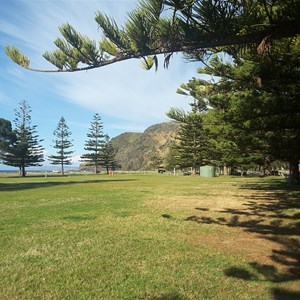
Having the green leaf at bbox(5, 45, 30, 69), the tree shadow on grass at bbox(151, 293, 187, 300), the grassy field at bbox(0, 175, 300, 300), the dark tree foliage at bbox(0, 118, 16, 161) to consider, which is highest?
the dark tree foliage at bbox(0, 118, 16, 161)

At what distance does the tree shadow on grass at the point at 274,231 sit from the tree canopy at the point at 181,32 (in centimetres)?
264

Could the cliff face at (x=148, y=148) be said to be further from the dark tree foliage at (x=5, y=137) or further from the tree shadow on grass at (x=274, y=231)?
the tree shadow on grass at (x=274, y=231)

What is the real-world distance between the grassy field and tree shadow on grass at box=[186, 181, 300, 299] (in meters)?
0.01

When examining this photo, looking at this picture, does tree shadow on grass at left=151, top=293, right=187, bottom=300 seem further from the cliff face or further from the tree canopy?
the cliff face

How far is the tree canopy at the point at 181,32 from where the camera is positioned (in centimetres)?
393

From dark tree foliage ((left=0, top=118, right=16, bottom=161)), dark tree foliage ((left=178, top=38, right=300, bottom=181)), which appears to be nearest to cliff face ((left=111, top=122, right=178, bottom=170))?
dark tree foliage ((left=0, top=118, right=16, bottom=161))

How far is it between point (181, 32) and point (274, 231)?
4.22 meters

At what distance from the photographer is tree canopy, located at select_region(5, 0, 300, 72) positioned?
12.9ft

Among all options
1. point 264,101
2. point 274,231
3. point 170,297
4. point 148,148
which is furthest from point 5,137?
point 148,148

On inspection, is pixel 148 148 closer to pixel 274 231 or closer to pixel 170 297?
pixel 274 231

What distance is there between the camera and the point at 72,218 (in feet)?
25.6

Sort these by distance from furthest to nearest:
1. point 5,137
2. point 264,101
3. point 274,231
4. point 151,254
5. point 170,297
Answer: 1. point 5,137
2. point 264,101
3. point 274,231
4. point 151,254
5. point 170,297

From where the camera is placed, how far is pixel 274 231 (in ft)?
21.4

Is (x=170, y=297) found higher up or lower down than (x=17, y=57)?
lower down
